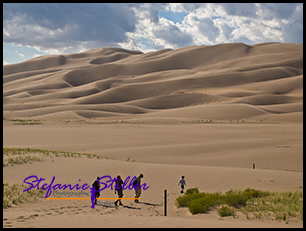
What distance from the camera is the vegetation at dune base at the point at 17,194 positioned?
31.2 feet

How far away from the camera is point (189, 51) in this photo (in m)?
148

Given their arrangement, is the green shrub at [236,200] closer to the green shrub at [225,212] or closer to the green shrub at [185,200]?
the green shrub at [225,212]

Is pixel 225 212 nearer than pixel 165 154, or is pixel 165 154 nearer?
pixel 225 212

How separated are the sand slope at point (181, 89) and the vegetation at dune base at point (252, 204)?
35.7 meters

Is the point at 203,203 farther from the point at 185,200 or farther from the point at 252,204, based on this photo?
the point at 252,204

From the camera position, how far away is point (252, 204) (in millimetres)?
9500

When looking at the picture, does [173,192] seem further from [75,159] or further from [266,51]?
[266,51]

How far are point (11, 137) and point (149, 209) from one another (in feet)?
72.1

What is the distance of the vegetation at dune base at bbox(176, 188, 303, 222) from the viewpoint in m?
8.43

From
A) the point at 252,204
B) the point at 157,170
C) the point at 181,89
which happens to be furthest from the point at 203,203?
the point at 181,89

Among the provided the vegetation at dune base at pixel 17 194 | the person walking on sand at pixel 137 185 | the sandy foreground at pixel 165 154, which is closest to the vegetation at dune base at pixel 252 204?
the sandy foreground at pixel 165 154

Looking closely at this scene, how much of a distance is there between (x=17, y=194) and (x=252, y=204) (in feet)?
24.9

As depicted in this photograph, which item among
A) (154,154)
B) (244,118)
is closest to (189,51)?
(244,118)

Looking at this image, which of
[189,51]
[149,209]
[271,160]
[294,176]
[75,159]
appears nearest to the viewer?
[149,209]
